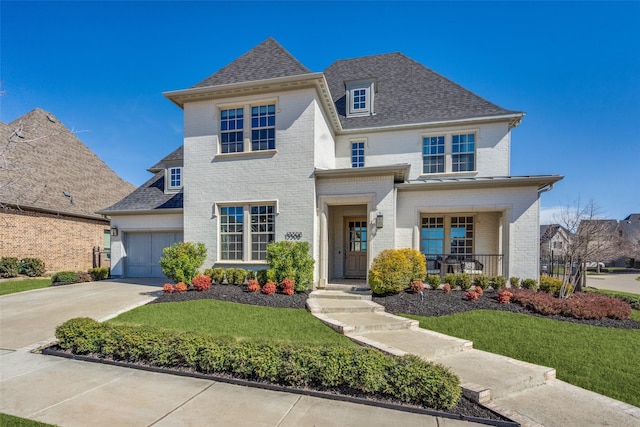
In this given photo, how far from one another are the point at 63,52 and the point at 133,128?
21.8ft

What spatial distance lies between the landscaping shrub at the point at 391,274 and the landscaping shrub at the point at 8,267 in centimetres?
1743

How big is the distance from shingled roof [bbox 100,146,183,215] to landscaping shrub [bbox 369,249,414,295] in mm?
9705

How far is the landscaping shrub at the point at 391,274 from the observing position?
8.66 metres

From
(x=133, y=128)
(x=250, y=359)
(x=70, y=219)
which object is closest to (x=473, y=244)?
(x=250, y=359)

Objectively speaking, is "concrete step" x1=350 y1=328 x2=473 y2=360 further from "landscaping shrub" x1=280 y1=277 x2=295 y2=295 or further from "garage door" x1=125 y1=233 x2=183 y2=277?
"garage door" x1=125 y1=233 x2=183 y2=277

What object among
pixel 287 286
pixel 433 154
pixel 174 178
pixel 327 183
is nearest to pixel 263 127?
pixel 327 183

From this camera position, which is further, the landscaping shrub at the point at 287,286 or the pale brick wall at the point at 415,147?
the pale brick wall at the point at 415,147

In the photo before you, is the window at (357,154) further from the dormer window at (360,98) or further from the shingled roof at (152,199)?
the shingled roof at (152,199)

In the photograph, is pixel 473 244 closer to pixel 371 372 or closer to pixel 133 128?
pixel 371 372

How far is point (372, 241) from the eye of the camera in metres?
10.3

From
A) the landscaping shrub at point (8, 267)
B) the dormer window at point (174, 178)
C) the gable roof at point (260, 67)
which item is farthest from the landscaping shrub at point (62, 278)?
the gable roof at point (260, 67)

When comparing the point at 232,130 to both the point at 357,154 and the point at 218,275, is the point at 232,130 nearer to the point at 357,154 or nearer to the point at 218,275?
the point at 218,275

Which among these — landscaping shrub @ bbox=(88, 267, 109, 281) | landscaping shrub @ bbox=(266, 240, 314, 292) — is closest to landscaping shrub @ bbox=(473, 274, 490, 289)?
landscaping shrub @ bbox=(266, 240, 314, 292)

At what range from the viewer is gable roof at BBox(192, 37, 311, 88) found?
10.4m
